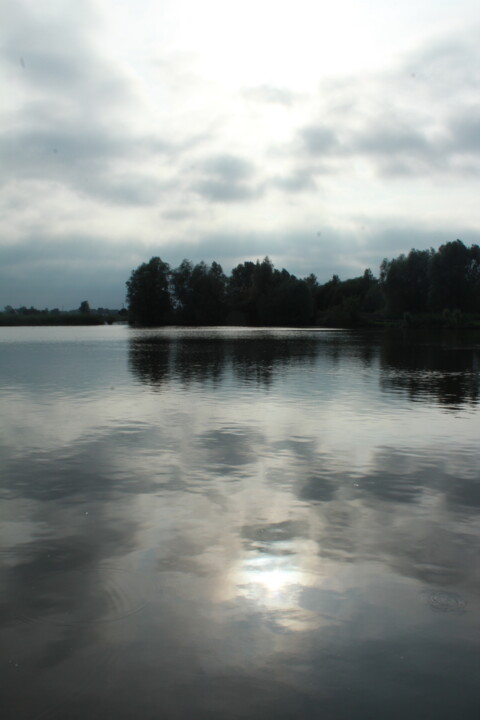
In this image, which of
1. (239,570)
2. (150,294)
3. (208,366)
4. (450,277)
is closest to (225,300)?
(150,294)

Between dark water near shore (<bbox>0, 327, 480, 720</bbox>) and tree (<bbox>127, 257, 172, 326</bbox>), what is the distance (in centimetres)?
13346

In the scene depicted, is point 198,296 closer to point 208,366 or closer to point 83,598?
point 208,366

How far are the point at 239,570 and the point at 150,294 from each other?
143 meters

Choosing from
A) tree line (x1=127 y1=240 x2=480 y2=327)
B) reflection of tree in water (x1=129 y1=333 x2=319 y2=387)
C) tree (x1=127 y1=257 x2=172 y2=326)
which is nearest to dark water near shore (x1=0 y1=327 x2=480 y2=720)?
reflection of tree in water (x1=129 y1=333 x2=319 y2=387)

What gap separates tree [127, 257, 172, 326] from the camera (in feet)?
481

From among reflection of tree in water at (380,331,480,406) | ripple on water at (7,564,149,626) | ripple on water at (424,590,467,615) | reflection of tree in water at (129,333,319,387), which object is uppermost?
Result: reflection of tree in water at (129,333,319,387)

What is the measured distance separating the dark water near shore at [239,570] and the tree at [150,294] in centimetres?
13346

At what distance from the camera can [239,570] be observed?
21.8 feet

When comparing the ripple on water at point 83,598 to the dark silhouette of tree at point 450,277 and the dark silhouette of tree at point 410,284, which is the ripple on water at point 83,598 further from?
the dark silhouette of tree at point 410,284

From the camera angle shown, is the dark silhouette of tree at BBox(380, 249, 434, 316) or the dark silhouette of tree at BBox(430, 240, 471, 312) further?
the dark silhouette of tree at BBox(380, 249, 434, 316)

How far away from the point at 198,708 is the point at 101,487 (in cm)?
578

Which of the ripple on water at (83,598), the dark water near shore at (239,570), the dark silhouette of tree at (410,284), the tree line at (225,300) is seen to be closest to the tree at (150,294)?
the tree line at (225,300)

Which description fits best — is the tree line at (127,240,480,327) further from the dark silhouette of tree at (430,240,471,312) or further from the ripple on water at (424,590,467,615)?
the ripple on water at (424,590,467,615)

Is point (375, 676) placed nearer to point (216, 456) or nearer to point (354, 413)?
point (216, 456)
